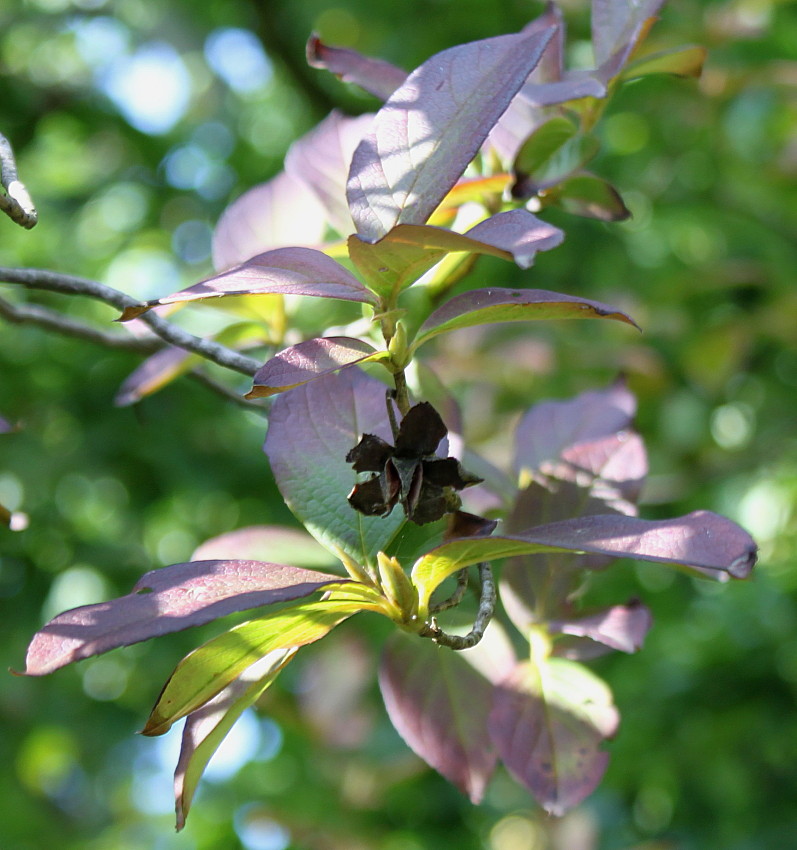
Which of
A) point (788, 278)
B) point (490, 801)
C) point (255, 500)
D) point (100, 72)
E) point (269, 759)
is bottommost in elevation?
point (269, 759)

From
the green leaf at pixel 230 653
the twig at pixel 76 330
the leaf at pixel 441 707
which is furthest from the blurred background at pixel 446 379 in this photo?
the green leaf at pixel 230 653

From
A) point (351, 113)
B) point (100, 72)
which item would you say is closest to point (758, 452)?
point (351, 113)

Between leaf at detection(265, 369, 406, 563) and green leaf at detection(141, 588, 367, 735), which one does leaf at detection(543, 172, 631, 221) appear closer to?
leaf at detection(265, 369, 406, 563)

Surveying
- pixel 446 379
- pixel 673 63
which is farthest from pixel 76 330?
pixel 446 379

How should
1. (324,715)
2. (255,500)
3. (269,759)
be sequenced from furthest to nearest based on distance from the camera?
(269,759) < (324,715) < (255,500)

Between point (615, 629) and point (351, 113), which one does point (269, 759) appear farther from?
point (615, 629)

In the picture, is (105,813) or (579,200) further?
(105,813)

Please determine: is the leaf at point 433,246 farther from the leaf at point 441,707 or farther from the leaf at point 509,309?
the leaf at point 441,707

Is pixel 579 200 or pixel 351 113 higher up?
pixel 579 200
